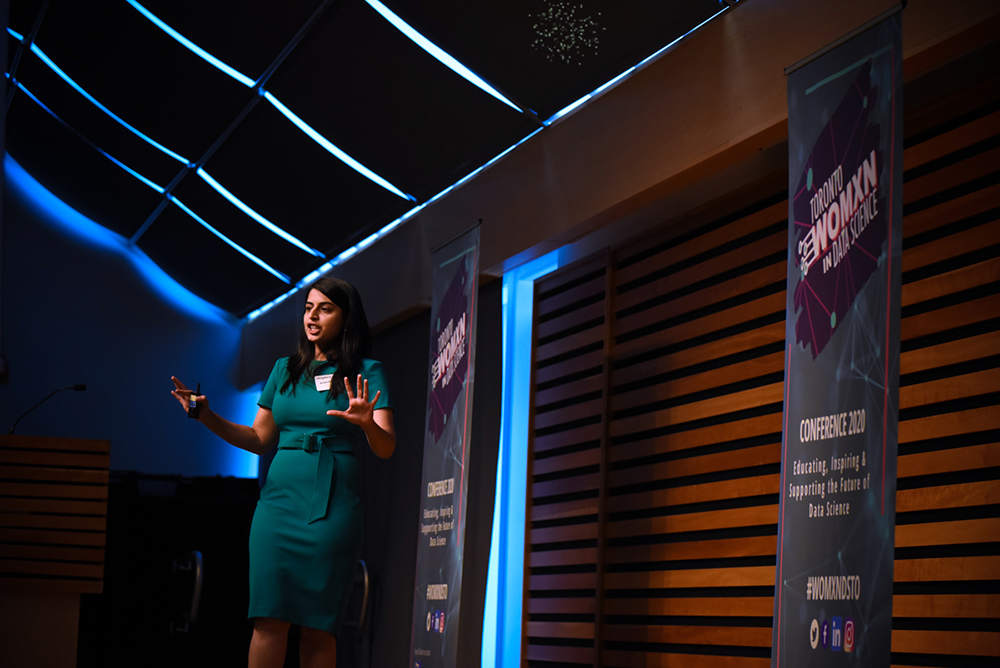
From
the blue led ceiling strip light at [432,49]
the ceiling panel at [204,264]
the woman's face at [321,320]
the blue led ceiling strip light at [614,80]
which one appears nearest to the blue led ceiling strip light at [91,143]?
the ceiling panel at [204,264]

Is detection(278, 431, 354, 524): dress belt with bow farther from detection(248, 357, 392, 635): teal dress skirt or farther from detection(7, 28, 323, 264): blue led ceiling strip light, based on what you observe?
detection(7, 28, 323, 264): blue led ceiling strip light

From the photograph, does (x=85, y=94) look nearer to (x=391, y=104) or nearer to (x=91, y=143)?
(x=91, y=143)

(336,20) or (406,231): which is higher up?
(336,20)

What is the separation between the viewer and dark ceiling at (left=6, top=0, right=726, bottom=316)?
4.41 metres

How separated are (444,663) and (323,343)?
207 cm

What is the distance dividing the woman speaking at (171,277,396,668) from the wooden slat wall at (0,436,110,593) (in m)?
1.85

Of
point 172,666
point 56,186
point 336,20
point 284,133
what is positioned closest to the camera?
point 336,20

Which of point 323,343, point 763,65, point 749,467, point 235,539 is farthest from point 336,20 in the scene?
point 235,539

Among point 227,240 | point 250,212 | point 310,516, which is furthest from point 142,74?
point 310,516

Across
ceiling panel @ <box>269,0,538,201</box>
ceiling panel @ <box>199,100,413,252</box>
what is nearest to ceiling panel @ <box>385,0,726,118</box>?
ceiling panel @ <box>269,0,538,201</box>

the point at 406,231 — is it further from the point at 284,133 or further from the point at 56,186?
the point at 56,186

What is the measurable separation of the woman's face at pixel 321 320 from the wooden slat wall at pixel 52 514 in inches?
78.9

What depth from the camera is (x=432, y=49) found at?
4711mm

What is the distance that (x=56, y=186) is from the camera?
878 cm
